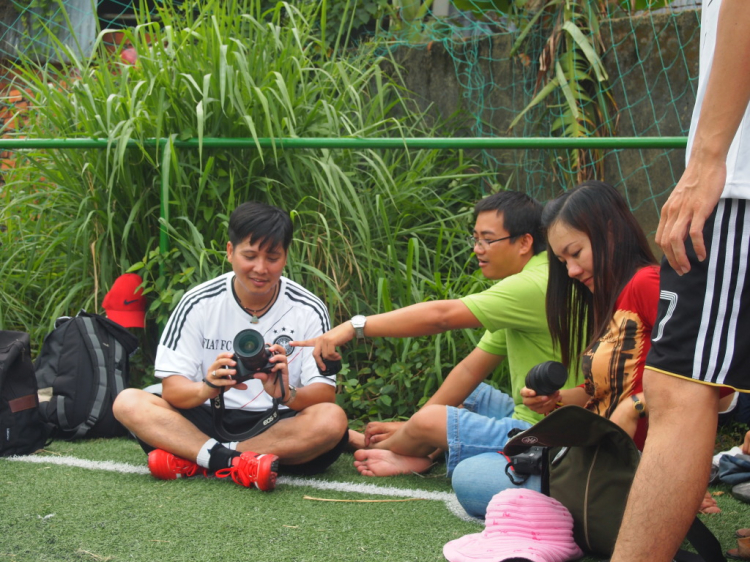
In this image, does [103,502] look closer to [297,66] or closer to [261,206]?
[261,206]

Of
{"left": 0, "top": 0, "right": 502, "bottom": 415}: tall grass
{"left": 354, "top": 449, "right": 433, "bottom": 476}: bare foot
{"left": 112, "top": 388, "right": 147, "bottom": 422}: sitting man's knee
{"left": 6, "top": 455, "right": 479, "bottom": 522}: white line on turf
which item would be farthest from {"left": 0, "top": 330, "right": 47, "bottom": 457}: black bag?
{"left": 354, "top": 449, "right": 433, "bottom": 476}: bare foot

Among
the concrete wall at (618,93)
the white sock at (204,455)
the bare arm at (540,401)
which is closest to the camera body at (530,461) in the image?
the bare arm at (540,401)

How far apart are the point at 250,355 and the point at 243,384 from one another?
0.92 feet

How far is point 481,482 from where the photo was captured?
7.82 feet

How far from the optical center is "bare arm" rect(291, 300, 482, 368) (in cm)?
275

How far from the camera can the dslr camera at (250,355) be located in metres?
2.73

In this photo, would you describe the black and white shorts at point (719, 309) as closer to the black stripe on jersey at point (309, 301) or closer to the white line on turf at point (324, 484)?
the white line on turf at point (324, 484)

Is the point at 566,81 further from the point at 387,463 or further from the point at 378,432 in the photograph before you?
the point at 387,463

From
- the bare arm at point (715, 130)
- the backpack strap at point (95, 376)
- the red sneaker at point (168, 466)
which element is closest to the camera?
the bare arm at point (715, 130)

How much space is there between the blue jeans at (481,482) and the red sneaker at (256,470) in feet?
2.22

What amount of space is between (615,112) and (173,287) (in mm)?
2926

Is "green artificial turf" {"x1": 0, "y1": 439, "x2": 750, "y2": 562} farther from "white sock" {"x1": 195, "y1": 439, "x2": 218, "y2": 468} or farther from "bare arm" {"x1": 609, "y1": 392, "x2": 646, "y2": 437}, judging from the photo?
"bare arm" {"x1": 609, "y1": 392, "x2": 646, "y2": 437}

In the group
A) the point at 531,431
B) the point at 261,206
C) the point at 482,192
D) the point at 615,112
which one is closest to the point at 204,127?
the point at 261,206

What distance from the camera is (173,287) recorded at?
418 cm
